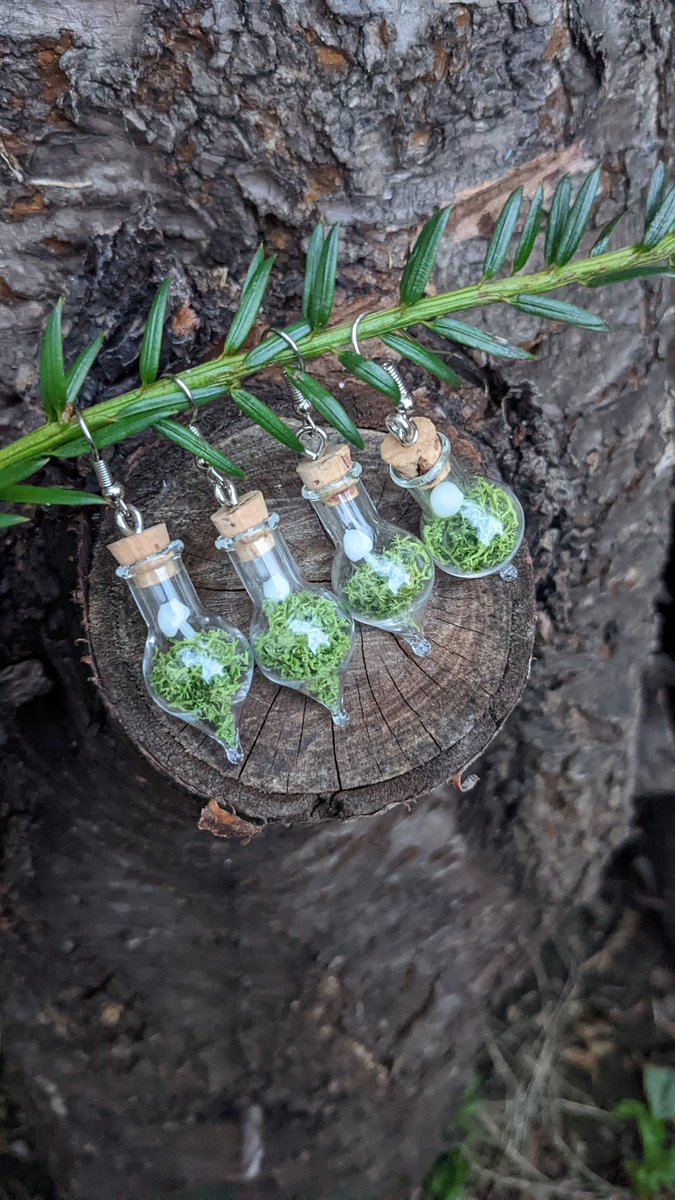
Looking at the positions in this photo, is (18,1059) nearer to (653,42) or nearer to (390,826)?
(390,826)

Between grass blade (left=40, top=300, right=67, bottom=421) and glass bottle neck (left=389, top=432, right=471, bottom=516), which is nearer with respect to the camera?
grass blade (left=40, top=300, right=67, bottom=421)

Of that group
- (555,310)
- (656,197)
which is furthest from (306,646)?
(656,197)

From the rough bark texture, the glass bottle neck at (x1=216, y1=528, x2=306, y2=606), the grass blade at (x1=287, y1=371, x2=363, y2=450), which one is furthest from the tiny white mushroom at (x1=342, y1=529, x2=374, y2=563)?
the rough bark texture

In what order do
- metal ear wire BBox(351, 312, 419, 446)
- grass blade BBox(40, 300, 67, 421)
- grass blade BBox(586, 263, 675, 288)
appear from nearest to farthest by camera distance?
1. grass blade BBox(40, 300, 67, 421)
2. grass blade BBox(586, 263, 675, 288)
3. metal ear wire BBox(351, 312, 419, 446)

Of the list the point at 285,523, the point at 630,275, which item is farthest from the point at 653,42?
the point at 285,523

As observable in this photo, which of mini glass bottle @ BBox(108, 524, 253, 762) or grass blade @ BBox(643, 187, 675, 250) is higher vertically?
grass blade @ BBox(643, 187, 675, 250)

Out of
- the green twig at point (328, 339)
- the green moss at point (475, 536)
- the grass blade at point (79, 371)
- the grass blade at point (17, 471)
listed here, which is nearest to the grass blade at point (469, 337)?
the green twig at point (328, 339)

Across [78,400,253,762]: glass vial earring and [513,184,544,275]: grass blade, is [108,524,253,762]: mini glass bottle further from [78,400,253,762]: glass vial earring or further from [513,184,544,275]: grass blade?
[513,184,544,275]: grass blade
